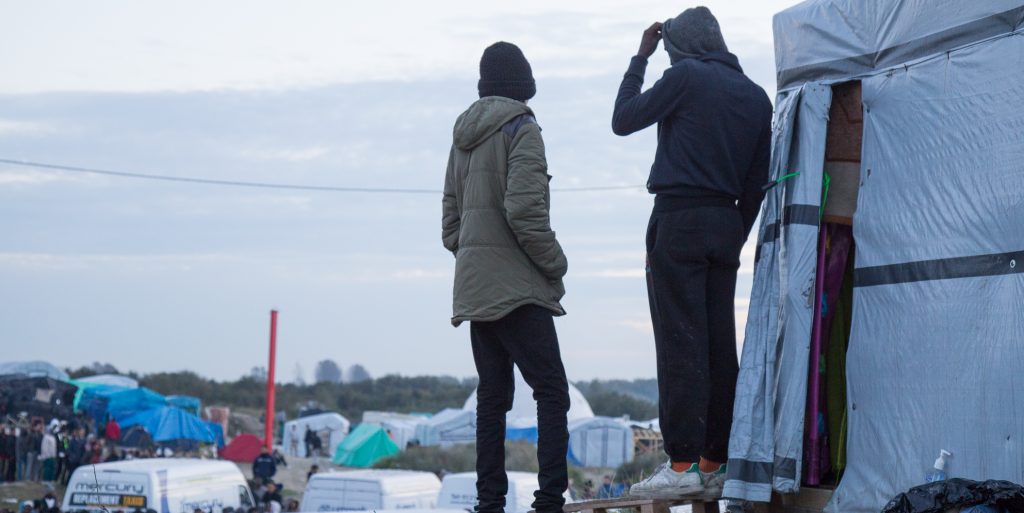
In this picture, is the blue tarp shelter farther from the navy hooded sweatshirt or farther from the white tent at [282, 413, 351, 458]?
the navy hooded sweatshirt

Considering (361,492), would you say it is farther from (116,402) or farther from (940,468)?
(116,402)

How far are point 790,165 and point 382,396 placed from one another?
72.0 meters

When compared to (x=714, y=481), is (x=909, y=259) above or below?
above

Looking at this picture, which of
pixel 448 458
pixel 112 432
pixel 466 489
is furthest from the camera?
pixel 112 432

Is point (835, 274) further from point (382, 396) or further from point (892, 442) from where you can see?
point (382, 396)

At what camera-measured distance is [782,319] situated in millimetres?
5008

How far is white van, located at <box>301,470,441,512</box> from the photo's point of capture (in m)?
19.4

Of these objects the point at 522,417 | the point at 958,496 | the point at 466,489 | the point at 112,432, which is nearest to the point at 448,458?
the point at 522,417

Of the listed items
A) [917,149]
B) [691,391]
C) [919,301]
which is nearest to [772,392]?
[691,391]

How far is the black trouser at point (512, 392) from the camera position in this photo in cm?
490

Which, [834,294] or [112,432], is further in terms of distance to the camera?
[112,432]

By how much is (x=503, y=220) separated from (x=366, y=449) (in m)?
33.6

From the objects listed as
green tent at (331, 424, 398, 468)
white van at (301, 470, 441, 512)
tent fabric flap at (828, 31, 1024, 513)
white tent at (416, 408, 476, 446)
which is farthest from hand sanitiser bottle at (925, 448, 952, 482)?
white tent at (416, 408, 476, 446)

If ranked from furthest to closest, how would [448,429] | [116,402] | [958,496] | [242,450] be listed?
[448,429] < [116,402] < [242,450] < [958,496]
